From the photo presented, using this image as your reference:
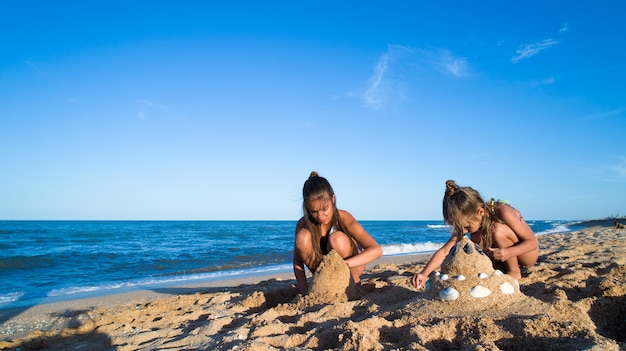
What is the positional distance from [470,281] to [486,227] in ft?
3.80

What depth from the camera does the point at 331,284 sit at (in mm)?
2930

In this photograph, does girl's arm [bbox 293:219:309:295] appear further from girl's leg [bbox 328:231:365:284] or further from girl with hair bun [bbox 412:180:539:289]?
girl with hair bun [bbox 412:180:539:289]

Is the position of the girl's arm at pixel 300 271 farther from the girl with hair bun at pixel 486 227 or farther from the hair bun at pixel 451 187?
the hair bun at pixel 451 187

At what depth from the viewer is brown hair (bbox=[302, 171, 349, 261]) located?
123 inches

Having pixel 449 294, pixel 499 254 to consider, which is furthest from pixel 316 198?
pixel 499 254

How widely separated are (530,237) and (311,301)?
6.57 ft

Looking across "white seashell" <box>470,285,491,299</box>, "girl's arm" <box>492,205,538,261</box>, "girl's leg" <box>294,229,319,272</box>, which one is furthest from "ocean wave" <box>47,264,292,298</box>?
"white seashell" <box>470,285,491,299</box>

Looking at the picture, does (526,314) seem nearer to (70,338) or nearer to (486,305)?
(486,305)

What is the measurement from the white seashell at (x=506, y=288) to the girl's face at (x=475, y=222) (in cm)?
98

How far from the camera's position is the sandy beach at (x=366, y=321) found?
1.71 m

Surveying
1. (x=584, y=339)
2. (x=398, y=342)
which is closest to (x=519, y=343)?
(x=584, y=339)

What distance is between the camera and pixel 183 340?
2314 millimetres

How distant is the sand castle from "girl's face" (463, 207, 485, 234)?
0.75 meters

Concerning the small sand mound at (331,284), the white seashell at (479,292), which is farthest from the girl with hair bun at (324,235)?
the white seashell at (479,292)
